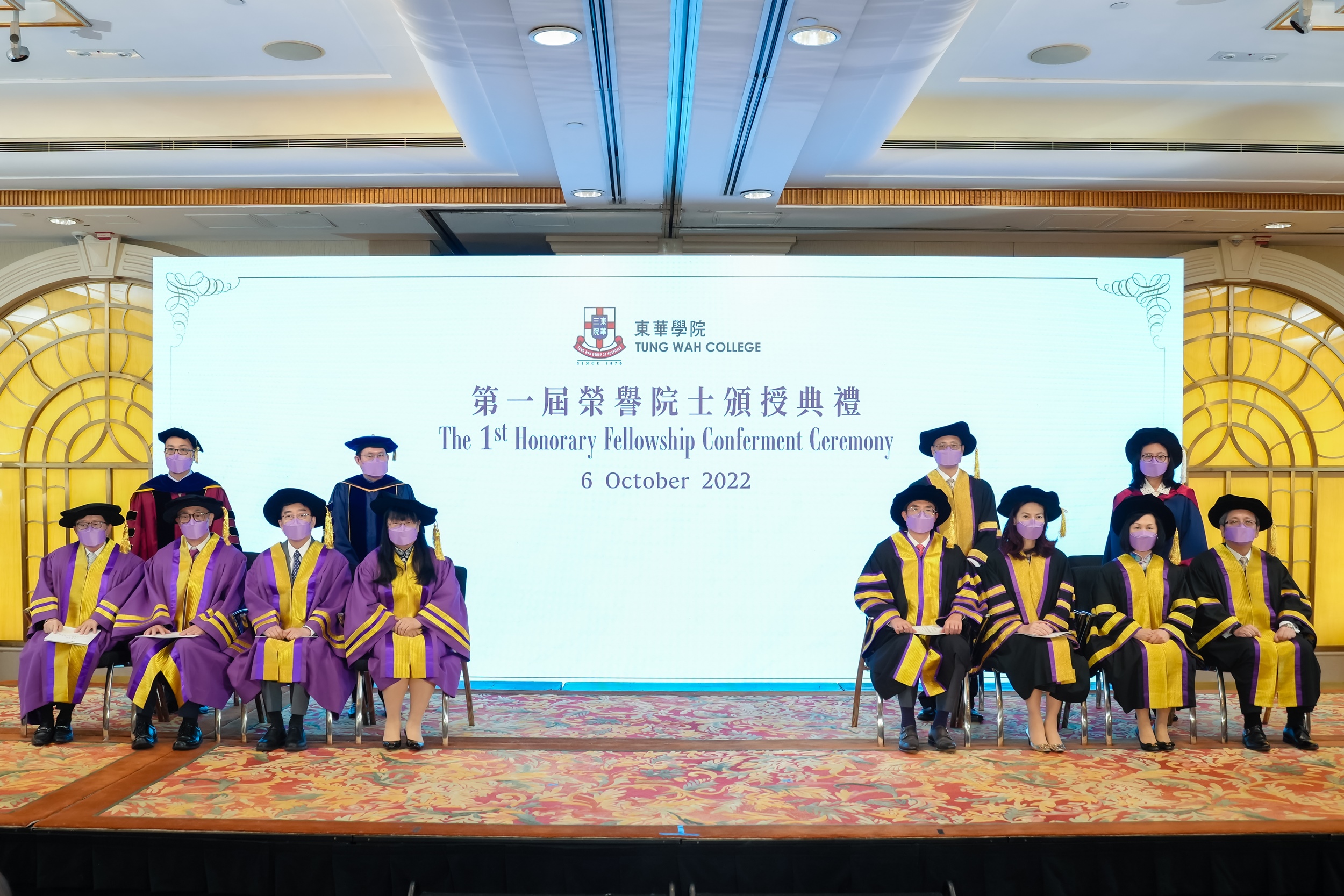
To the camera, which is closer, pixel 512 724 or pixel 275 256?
pixel 512 724

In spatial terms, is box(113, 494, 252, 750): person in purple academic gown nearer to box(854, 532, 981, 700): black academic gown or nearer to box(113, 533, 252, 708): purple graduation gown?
box(113, 533, 252, 708): purple graduation gown

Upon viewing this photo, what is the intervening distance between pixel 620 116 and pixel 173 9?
6.34 ft

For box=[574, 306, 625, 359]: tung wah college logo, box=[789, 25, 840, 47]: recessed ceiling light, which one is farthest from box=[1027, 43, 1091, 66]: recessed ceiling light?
box=[574, 306, 625, 359]: tung wah college logo

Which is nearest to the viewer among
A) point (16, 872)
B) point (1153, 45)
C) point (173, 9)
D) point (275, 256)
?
point (16, 872)

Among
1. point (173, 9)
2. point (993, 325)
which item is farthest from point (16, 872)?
point (993, 325)

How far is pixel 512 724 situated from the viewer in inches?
198

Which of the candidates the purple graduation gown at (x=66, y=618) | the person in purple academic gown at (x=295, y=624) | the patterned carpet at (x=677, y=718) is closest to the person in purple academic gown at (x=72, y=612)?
the purple graduation gown at (x=66, y=618)

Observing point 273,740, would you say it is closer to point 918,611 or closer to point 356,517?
point 356,517

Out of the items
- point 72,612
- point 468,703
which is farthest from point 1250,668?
point 72,612

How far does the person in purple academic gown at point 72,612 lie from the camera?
4.55m

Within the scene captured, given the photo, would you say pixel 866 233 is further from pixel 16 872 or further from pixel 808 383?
pixel 16 872

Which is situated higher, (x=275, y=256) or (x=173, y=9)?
(x=173, y=9)

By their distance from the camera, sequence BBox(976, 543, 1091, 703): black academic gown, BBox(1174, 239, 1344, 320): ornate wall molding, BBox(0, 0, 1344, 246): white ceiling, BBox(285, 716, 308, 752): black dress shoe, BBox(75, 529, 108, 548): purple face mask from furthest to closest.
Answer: BBox(1174, 239, 1344, 320): ornate wall molding
BBox(75, 529, 108, 548): purple face mask
BBox(285, 716, 308, 752): black dress shoe
BBox(976, 543, 1091, 703): black academic gown
BBox(0, 0, 1344, 246): white ceiling

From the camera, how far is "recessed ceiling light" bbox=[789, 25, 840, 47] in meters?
3.68
